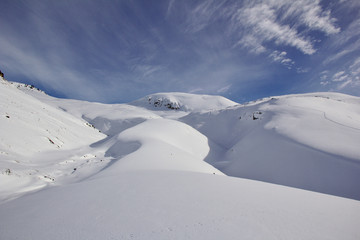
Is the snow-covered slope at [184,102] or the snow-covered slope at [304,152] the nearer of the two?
the snow-covered slope at [304,152]

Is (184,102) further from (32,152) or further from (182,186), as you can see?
(182,186)

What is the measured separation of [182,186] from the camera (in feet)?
12.7

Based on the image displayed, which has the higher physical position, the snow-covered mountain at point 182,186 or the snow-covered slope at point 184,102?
the snow-covered slope at point 184,102

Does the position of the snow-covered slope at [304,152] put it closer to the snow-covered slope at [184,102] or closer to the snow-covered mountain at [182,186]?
the snow-covered mountain at [182,186]

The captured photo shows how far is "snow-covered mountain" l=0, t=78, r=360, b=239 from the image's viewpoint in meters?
2.25

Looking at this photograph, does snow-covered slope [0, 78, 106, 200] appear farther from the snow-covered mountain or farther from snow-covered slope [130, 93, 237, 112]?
snow-covered slope [130, 93, 237, 112]

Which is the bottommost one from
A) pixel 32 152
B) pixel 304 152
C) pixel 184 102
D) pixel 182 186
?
pixel 32 152

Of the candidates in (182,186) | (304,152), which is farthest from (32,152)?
(304,152)

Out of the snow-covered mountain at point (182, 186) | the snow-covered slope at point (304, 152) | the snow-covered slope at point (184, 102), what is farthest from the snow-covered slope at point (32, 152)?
the snow-covered slope at point (184, 102)

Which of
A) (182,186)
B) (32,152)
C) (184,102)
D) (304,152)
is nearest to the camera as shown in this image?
(182,186)

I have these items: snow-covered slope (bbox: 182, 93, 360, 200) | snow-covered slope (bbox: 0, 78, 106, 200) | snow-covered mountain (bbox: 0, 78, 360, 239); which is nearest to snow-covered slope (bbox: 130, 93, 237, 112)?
snow-covered slope (bbox: 182, 93, 360, 200)

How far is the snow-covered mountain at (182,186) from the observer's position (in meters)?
2.25

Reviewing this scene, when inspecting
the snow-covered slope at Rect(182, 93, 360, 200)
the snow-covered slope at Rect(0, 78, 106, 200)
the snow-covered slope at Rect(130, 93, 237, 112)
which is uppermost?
the snow-covered slope at Rect(130, 93, 237, 112)

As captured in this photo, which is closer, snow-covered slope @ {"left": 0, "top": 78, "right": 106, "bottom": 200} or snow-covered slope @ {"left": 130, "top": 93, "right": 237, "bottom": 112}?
snow-covered slope @ {"left": 0, "top": 78, "right": 106, "bottom": 200}
